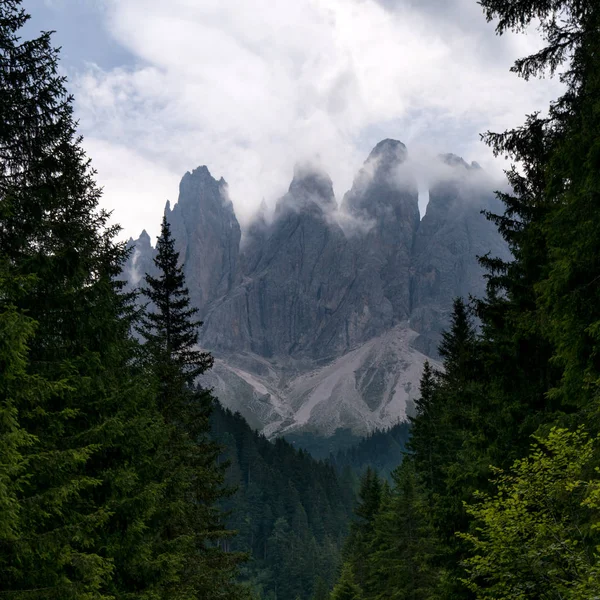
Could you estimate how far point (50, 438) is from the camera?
8445 mm

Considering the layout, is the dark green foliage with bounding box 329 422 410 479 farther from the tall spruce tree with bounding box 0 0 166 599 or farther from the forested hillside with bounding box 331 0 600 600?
the tall spruce tree with bounding box 0 0 166 599

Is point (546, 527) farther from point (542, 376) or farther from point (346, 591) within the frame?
point (346, 591)

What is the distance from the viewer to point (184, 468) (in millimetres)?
14070

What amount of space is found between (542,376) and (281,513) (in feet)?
262

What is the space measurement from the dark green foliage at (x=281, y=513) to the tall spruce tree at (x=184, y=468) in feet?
168

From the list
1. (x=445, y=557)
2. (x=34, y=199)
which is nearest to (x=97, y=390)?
(x=34, y=199)

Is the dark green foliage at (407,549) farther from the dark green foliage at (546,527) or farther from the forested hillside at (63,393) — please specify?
the dark green foliage at (546,527)

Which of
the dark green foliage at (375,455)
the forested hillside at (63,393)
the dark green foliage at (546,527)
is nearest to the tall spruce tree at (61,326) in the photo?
the forested hillside at (63,393)

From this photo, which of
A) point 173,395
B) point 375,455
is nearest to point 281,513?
point 173,395

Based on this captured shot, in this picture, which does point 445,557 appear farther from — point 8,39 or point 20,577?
point 8,39

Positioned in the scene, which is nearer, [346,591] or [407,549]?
[407,549]

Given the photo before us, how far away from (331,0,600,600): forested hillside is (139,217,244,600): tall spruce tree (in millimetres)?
6511

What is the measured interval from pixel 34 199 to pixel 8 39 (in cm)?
299

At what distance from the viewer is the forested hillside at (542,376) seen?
6426 millimetres
